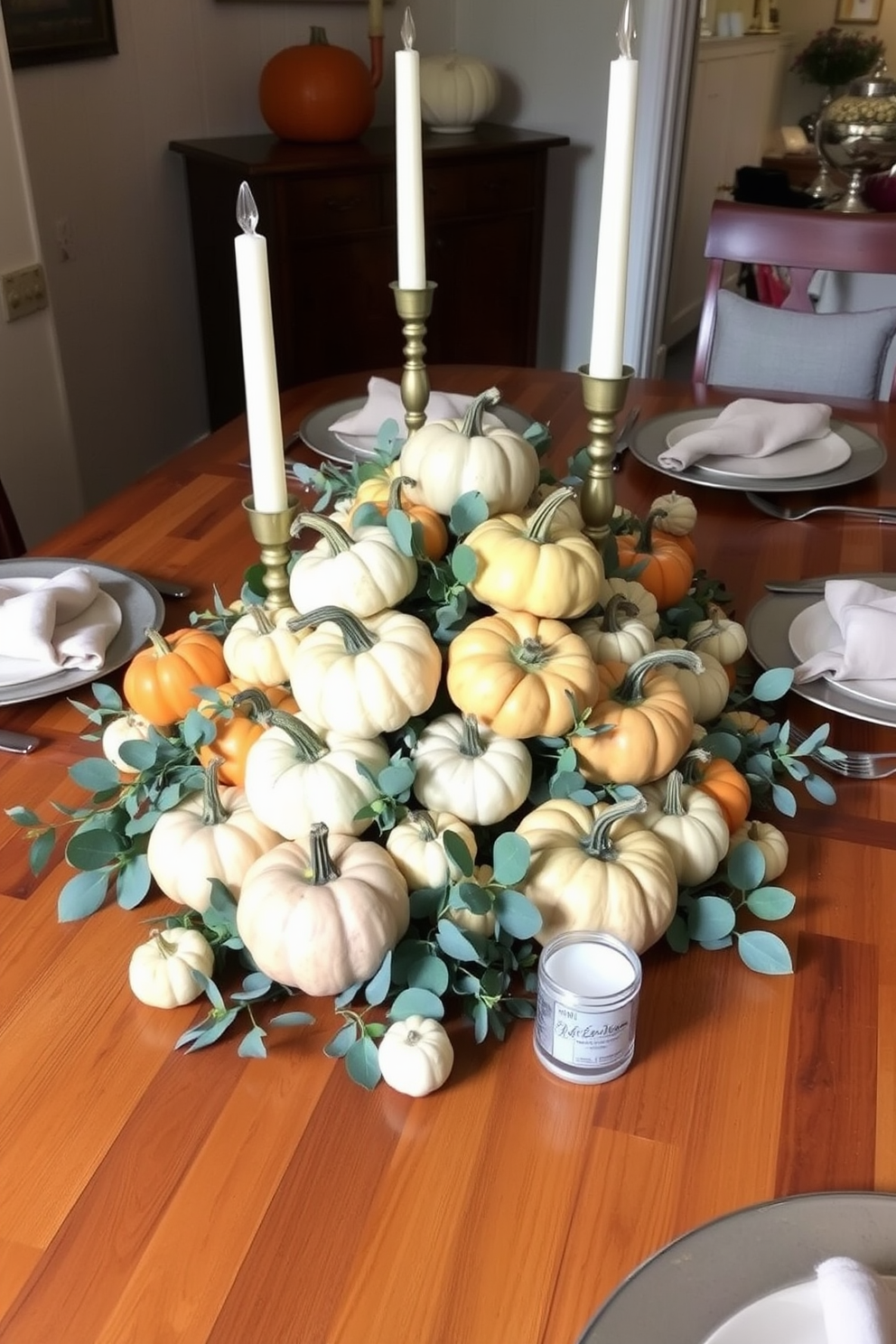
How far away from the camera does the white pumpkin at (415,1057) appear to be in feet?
2.06

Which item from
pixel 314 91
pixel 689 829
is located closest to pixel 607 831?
pixel 689 829

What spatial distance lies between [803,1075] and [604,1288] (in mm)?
187

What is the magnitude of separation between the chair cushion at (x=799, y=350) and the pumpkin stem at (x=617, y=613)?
1159mm

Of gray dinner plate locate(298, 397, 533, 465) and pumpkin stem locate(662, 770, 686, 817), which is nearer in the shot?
pumpkin stem locate(662, 770, 686, 817)

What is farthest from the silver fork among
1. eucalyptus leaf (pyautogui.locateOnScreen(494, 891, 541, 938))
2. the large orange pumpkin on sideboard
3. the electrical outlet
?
the large orange pumpkin on sideboard

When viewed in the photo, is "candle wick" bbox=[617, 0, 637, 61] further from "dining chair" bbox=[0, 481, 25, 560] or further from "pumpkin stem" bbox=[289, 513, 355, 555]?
"dining chair" bbox=[0, 481, 25, 560]

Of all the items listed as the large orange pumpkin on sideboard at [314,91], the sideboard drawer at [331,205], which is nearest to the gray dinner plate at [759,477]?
the sideboard drawer at [331,205]

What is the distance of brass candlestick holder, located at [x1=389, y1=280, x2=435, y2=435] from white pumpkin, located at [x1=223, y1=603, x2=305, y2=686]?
306 mm

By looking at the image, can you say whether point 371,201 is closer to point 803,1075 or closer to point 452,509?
point 452,509

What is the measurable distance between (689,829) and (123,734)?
43 centimetres

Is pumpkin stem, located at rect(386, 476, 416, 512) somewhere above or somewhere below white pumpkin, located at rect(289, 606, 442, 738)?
above

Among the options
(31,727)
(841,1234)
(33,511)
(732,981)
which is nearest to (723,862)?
(732,981)

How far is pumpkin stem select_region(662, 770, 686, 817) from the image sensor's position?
74 centimetres

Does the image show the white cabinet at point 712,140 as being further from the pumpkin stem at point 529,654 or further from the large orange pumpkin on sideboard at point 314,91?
the pumpkin stem at point 529,654
